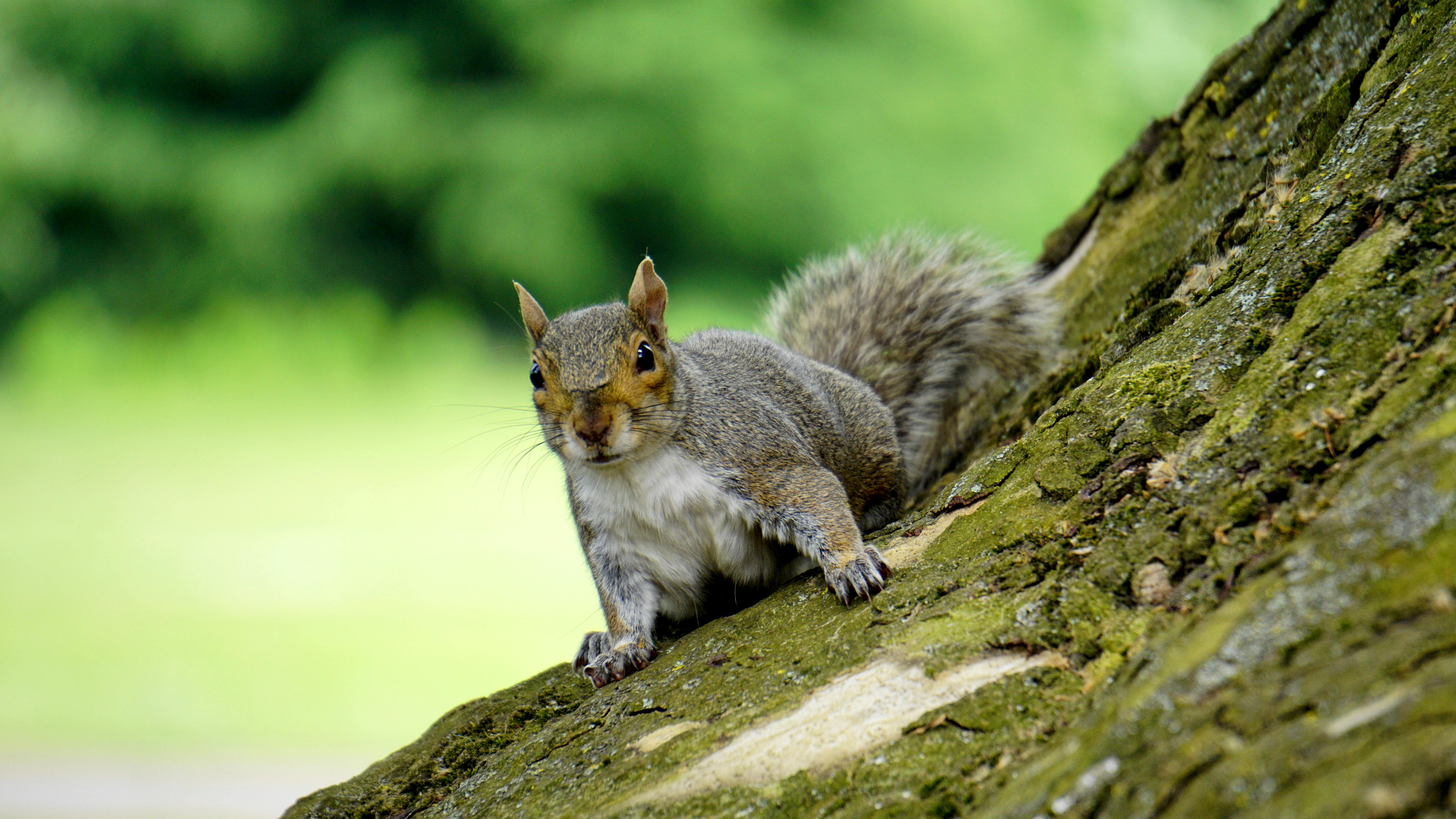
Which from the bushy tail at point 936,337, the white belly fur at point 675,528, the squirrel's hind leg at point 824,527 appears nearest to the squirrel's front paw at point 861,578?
the squirrel's hind leg at point 824,527

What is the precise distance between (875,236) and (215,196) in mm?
5798

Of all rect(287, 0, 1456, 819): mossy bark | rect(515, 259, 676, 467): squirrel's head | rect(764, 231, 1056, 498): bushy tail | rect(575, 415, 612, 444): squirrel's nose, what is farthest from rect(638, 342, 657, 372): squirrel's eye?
rect(764, 231, 1056, 498): bushy tail

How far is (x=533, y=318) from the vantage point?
1.90 m

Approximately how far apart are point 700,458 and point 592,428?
20 centimetres

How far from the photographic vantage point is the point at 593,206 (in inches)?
283

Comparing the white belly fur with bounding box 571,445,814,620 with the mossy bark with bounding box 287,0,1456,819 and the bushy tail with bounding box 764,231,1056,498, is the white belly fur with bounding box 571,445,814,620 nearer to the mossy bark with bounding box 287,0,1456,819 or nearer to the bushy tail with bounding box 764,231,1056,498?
the mossy bark with bounding box 287,0,1456,819

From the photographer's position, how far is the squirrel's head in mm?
1651

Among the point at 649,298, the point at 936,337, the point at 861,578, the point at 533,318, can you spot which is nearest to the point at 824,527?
the point at 861,578

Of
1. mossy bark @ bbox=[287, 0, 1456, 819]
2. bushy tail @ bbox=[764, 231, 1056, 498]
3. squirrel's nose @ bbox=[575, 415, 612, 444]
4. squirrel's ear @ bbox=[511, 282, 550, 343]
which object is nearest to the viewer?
mossy bark @ bbox=[287, 0, 1456, 819]

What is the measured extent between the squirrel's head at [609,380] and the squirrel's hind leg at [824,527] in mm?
196

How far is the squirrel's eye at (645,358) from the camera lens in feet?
5.66

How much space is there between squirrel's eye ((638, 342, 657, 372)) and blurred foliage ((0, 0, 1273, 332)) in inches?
204

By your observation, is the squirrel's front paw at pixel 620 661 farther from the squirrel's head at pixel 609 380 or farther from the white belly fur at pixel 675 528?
the squirrel's head at pixel 609 380

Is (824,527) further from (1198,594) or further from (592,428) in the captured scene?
(1198,594)
